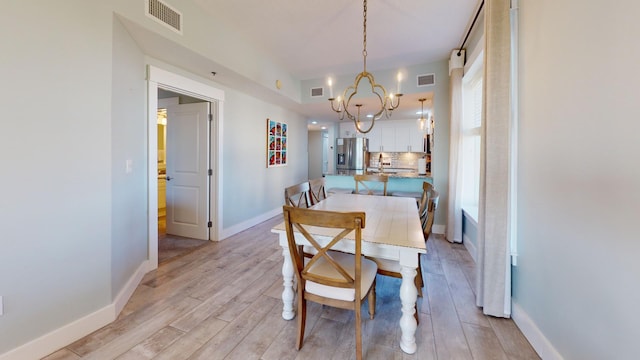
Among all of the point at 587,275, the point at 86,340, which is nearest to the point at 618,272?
the point at 587,275

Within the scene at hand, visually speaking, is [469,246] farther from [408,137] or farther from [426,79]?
[408,137]

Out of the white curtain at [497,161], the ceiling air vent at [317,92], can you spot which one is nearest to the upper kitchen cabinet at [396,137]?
the ceiling air vent at [317,92]

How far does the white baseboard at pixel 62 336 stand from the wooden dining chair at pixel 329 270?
1456mm

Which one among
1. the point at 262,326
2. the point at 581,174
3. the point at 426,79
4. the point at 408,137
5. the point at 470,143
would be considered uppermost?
the point at 426,79

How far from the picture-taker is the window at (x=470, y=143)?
3.46 metres

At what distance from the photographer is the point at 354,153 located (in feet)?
25.3

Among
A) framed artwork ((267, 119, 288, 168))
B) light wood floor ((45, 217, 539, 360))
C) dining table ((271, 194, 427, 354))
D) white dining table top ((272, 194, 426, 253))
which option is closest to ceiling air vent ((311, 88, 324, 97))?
framed artwork ((267, 119, 288, 168))

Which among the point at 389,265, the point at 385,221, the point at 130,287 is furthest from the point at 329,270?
the point at 130,287

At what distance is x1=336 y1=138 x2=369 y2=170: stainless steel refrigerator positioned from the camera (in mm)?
7680

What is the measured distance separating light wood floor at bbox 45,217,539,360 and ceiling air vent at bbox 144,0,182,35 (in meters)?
2.46

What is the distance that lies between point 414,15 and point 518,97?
1.53 m

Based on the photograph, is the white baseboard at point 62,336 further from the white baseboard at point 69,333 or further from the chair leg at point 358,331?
the chair leg at point 358,331

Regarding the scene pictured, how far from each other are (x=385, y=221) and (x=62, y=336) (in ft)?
7.61

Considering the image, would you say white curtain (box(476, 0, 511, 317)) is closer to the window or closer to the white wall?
the white wall
